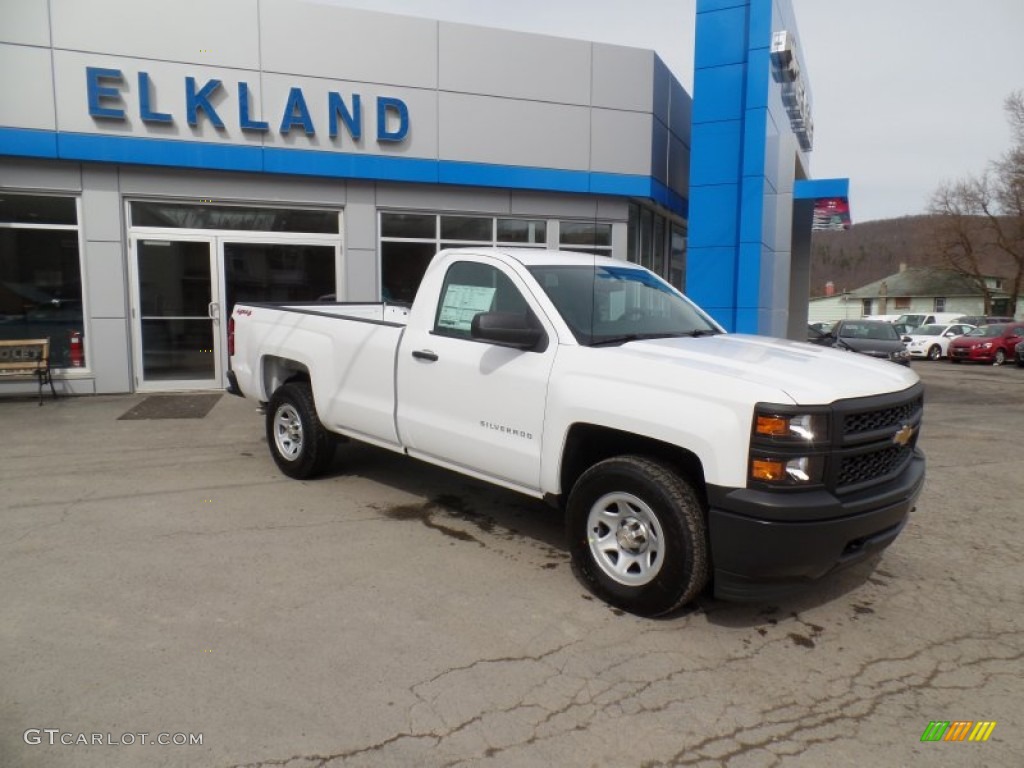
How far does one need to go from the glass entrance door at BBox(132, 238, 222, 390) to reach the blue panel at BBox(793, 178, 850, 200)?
10.7 meters

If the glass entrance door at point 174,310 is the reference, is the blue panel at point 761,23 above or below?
above

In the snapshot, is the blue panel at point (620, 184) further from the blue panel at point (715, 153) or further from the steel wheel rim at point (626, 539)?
the steel wheel rim at point (626, 539)

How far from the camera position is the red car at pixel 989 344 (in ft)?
79.5

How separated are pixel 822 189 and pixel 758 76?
316cm

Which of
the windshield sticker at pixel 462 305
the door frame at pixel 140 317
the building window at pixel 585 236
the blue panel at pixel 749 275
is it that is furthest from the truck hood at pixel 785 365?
the door frame at pixel 140 317

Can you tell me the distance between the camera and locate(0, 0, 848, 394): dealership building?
413 inches

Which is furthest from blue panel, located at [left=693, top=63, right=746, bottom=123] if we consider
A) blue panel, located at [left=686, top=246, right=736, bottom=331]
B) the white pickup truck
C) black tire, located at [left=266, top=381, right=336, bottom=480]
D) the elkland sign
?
black tire, located at [left=266, top=381, right=336, bottom=480]

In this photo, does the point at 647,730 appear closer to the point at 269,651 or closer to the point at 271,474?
the point at 269,651

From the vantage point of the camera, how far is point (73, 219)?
10.7m

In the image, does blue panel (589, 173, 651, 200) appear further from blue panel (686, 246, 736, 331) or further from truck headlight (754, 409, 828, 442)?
truck headlight (754, 409, 828, 442)

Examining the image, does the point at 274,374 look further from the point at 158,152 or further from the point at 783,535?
the point at 158,152

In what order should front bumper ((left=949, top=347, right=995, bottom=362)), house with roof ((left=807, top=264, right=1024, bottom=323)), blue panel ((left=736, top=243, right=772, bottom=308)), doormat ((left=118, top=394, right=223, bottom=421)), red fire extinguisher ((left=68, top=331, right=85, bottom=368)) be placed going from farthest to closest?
house with roof ((left=807, top=264, right=1024, bottom=323))
front bumper ((left=949, top=347, right=995, bottom=362))
blue panel ((left=736, top=243, right=772, bottom=308))
red fire extinguisher ((left=68, top=331, right=85, bottom=368))
doormat ((left=118, top=394, right=223, bottom=421))

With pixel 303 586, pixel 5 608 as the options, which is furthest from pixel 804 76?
pixel 5 608

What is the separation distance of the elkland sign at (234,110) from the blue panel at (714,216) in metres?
5.05
